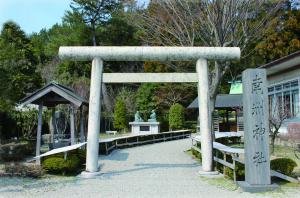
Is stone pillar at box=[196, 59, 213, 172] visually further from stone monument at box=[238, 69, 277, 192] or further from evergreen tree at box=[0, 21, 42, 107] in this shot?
evergreen tree at box=[0, 21, 42, 107]

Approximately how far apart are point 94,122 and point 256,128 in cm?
472

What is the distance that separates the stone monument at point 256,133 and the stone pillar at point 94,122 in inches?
171

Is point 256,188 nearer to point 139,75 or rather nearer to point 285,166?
point 285,166

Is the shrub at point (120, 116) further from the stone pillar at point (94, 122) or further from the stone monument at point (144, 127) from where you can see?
the stone pillar at point (94, 122)

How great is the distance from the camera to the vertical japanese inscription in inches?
344

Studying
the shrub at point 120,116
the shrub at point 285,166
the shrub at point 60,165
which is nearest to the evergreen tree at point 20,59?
the shrub at point 120,116

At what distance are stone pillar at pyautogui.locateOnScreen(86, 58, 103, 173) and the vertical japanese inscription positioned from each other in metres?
4.39

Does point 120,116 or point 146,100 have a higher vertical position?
point 146,100

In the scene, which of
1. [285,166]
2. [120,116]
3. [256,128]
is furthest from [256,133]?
[120,116]

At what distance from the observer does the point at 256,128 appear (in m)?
8.88

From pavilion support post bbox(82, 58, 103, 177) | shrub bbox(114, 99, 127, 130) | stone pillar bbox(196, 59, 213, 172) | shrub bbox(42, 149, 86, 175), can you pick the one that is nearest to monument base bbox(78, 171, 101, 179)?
pavilion support post bbox(82, 58, 103, 177)

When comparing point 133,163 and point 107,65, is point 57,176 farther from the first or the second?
point 107,65

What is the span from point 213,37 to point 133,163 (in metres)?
6.44

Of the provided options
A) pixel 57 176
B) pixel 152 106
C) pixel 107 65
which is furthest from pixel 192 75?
pixel 107 65
